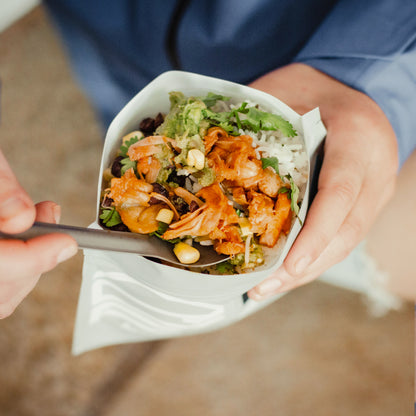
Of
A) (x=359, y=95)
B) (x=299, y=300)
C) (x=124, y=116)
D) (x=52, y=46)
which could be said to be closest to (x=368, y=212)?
(x=359, y=95)

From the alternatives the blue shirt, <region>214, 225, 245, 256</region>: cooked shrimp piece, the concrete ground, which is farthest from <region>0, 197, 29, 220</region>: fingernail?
the concrete ground

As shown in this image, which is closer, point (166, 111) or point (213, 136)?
point (213, 136)

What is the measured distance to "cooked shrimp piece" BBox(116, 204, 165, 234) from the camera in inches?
26.7

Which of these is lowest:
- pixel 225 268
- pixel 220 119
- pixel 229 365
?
pixel 229 365

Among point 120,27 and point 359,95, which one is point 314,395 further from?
point 120,27

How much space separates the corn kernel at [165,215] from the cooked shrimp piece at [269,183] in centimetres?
17

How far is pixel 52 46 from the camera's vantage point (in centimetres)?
231

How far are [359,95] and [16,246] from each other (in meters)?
0.81

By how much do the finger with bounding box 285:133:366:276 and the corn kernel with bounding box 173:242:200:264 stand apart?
0.63ft

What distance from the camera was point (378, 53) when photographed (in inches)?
37.3

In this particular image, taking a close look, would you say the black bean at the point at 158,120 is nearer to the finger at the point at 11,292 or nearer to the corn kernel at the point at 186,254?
the corn kernel at the point at 186,254

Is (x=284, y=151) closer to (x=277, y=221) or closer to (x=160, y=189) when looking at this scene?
(x=277, y=221)

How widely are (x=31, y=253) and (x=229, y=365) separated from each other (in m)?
1.35

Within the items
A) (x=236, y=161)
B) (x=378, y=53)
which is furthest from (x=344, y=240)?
(x=378, y=53)
